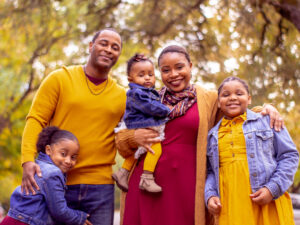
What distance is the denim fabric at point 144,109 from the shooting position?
2.56m

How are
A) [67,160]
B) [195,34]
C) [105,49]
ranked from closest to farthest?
[67,160]
[105,49]
[195,34]

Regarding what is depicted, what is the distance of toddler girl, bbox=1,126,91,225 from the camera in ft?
7.86

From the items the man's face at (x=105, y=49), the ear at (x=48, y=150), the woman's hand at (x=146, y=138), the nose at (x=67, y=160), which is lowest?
the nose at (x=67, y=160)

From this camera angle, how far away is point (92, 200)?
109 inches

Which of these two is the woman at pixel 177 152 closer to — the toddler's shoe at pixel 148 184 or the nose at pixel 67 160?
the toddler's shoe at pixel 148 184

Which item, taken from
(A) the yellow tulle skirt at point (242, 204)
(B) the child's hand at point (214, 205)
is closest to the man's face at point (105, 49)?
(A) the yellow tulle skirt at point (242, 204)

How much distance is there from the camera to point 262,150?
232cm

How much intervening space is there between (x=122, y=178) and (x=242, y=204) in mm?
919

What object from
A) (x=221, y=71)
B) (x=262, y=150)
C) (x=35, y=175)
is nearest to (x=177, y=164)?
(x=262, y=150)

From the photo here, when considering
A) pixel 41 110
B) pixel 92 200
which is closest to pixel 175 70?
pixel 41 110

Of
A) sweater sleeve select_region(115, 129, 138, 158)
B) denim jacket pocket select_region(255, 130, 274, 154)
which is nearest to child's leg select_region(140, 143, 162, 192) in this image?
sweater sleeve select_region(115, 129, 138, 158)

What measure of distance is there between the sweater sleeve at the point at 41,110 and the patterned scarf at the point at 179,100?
87cm

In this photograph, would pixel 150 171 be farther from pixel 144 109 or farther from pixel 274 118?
pixel 274 118

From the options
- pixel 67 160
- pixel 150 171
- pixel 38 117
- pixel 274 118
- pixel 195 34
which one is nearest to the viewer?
pixel 274 118
